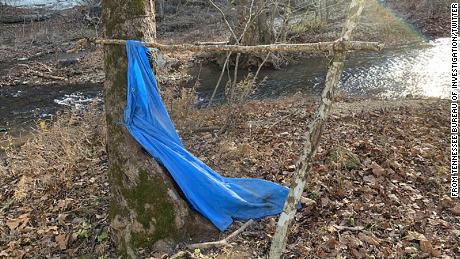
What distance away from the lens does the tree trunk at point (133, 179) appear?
4.10 m

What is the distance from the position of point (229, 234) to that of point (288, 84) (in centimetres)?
966

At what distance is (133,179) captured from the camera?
4.19m

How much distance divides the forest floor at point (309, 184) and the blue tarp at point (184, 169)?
264mm

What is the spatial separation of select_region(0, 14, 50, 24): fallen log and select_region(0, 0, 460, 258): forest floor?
60.8 feet

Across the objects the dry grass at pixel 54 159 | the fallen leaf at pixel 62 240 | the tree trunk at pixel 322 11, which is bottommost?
the fallen leaf at pixel 62 240

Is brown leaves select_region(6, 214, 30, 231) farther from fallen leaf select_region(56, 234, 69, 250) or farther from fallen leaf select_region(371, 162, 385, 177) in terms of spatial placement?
fallen leaf select_region(371, 162, 385, 177)

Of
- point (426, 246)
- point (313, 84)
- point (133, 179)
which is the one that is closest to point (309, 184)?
point (426, 246)

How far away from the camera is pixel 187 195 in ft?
14.0

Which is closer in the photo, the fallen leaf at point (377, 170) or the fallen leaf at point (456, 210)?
the fallen leaf at point (456, 210)

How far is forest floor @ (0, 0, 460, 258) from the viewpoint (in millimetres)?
4164

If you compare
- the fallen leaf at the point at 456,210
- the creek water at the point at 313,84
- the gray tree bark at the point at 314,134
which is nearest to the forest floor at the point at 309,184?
the fallen leaf at the point at 456,210

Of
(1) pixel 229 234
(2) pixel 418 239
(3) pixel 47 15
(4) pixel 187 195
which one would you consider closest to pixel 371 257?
(2) pixel 418 239

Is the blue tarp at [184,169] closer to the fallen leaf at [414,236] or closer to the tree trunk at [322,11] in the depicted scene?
the fallen leaf at [414,236]

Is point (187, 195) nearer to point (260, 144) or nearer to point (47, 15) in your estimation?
point (260, 144)
